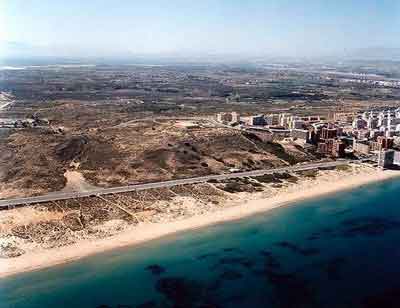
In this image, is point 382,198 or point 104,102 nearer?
point 382,198

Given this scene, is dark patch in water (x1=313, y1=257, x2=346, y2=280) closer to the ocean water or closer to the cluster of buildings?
the ocean water

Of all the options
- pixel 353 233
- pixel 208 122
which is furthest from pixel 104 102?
pixel 353 233

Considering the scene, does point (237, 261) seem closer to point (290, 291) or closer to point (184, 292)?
point (290, 291)

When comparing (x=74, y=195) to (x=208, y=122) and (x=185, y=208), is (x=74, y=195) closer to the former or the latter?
(x=185, y=208)

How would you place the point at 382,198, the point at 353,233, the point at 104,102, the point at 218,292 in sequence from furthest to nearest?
the point at 104,102 → the point at 382,198 → the point at 353,233 → the point at 218,292

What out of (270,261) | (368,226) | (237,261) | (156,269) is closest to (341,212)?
(368,226)

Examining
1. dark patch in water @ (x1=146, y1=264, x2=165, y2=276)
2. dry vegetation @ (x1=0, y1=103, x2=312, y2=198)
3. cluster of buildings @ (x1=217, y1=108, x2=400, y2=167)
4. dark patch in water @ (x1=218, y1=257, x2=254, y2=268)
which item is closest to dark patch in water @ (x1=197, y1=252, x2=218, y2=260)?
dark patch in water @ (x1=218, y1=257, x2=254, y2=268)

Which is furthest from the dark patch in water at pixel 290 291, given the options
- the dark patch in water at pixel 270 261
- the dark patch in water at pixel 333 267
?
the dark patch in water at pixel 333 267
